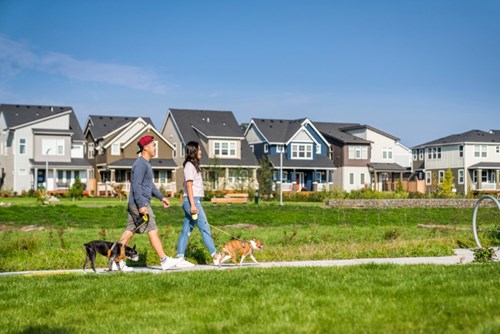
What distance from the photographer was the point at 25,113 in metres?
65.2

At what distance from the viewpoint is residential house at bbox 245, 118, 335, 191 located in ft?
219

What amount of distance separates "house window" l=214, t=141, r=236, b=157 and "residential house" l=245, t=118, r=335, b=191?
3.95m

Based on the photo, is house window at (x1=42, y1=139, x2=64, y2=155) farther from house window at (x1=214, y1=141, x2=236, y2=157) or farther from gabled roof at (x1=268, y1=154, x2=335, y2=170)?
gabled roof at (x1=268, y1=154, x2=335, y2=170)

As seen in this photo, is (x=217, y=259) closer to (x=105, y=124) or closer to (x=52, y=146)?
(x=52, y=146)

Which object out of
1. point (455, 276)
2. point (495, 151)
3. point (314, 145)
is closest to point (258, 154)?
point (314, 145)

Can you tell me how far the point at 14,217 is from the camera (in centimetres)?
2878

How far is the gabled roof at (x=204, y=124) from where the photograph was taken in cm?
6391

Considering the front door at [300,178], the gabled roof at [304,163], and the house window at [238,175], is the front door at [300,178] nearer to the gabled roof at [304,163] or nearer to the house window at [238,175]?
the gabled roof at [304,163]

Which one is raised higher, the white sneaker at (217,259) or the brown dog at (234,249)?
the brown dog at (234,249)

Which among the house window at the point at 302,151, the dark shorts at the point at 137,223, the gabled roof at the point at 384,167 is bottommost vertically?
the dark shorts at the point at 137,223

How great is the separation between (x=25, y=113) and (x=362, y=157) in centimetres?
3355

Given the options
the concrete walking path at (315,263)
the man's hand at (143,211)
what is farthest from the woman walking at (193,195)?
the man's hand at (143,211)

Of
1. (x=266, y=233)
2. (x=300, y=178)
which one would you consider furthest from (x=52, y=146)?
(x=266, y=233)

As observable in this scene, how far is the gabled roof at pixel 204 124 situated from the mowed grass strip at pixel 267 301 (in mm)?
54053
